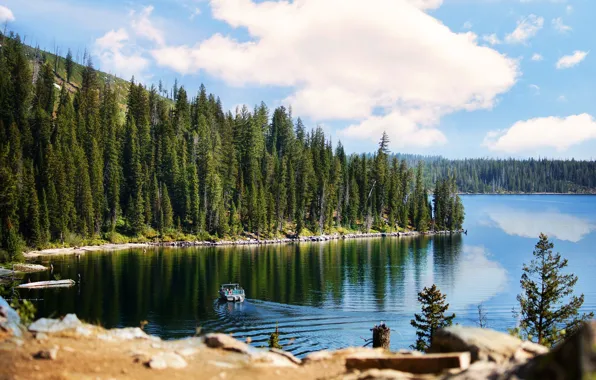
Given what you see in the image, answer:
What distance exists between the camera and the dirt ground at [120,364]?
998 cm

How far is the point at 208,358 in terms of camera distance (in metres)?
11.8

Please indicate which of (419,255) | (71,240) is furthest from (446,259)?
(71,240)

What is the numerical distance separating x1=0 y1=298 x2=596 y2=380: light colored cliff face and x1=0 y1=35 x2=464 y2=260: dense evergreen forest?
71275 mm

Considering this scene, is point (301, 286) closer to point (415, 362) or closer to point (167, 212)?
point (415, 362)

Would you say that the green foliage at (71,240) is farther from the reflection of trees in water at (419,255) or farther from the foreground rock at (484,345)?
the foreground rock at (484,345)

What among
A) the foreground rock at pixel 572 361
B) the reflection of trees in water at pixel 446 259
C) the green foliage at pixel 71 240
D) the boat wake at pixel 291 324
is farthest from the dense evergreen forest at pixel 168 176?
the foreground rock at pixel 572 361

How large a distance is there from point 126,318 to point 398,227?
387 feet

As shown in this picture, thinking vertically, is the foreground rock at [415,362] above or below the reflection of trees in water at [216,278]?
above

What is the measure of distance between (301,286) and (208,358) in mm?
54324

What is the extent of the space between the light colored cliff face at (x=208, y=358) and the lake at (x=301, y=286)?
933 centimetres

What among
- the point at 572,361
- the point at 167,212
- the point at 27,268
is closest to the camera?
the point at 572,361

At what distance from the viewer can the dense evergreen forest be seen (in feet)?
333

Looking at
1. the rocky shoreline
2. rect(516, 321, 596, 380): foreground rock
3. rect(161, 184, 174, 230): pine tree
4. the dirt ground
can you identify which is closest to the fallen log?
the rocky shoreline

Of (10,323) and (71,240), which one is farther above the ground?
(10,323)
